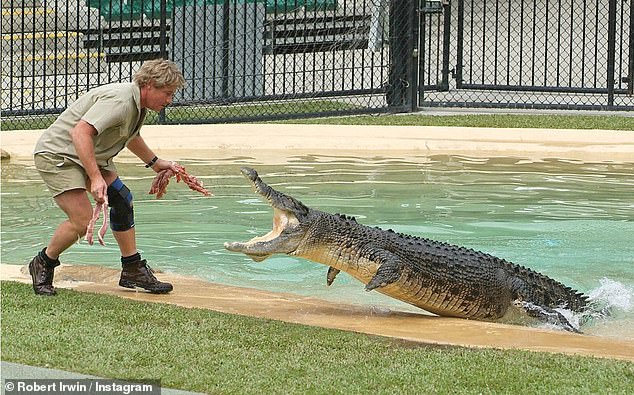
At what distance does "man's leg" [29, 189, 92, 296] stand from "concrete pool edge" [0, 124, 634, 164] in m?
5.34

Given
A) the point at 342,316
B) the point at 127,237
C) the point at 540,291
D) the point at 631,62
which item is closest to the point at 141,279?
the point at 127,237

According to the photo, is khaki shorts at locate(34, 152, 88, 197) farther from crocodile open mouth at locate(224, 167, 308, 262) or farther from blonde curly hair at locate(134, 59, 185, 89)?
crocodile open mouth at locate(224, 167, 308, 262)

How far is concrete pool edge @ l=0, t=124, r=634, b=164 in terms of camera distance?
457 inches

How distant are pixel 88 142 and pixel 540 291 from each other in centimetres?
254

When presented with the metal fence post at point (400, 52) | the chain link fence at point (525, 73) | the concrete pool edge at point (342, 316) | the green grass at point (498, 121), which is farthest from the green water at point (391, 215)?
the chain link fence at point (525, 73)

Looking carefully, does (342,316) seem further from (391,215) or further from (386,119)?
(386,119)

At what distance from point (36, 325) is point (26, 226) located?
359cm

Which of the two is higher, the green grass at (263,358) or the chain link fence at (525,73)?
the chain link fence at (525,73)

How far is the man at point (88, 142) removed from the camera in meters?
5.75

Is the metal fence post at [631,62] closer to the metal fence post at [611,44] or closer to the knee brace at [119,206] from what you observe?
the metal fence post at [611,44]

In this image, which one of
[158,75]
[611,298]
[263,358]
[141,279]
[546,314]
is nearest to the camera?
[263,358]

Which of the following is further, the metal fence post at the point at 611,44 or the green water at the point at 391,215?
the metal fence post at the point at 611,44

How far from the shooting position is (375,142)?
39.3 feet

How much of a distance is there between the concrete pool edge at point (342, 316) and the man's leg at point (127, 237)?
0.06 m
